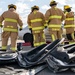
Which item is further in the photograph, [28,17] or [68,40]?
[68,40]

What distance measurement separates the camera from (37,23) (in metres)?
8.86

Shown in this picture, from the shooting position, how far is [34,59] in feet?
12.9

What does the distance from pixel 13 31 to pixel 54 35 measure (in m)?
1.42

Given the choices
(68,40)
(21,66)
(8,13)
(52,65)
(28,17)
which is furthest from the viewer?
(68,40)

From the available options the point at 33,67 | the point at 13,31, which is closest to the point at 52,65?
the point at 33,67

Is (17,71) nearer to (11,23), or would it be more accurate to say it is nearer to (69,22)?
(11,23)

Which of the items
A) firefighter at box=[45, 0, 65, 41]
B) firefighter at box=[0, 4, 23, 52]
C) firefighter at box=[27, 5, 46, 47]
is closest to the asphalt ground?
firefighter at box=[0, 4, 23, 52]

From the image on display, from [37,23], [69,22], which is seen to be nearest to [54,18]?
[37,23]

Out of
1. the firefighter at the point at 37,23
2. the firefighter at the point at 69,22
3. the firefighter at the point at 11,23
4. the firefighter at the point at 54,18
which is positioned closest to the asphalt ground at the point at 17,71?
the firefighter at the point at 11,23

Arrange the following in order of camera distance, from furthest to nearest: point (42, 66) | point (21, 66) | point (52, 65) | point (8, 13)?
point (8, 13), point (21, 66), point (42, 66), point (52, 65)

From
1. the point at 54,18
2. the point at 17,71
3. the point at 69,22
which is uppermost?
the point at 54,18

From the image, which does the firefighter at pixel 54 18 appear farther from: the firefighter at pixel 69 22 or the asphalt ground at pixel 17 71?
the asphalt ground at pixel 17 71

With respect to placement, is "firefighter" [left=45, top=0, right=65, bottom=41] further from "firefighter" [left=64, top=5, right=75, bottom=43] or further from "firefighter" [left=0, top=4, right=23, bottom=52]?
"firefighter" [left=0, top=4, right=23, bottom=52]

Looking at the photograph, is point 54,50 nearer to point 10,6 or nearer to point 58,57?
point 58,57
